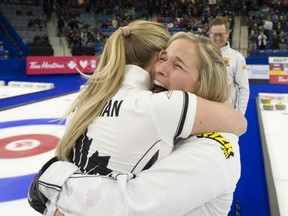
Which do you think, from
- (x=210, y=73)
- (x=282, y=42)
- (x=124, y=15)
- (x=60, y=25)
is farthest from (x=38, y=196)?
(x=124, y=15)

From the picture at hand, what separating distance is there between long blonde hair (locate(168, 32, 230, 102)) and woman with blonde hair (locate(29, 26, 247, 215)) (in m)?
0.02

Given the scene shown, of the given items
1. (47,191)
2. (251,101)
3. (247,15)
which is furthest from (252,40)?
(47,191)

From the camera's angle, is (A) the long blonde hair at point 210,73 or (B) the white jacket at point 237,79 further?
(B) the white jacket at point 237,79

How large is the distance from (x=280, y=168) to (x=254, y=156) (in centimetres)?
46

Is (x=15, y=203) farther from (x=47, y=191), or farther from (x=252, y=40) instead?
(x=252, y=40)

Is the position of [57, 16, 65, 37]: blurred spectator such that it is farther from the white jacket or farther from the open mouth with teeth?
the open mouth with teeth

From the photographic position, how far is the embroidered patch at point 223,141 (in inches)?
Answer: 37.2

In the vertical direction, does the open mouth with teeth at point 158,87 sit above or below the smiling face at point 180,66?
below

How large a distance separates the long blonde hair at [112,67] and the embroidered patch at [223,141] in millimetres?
370

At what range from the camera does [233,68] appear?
363 cm

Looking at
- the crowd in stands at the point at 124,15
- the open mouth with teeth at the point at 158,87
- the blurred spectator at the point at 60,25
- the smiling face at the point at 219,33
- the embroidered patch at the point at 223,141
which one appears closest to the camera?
the embroidered patch at the point at 223,141

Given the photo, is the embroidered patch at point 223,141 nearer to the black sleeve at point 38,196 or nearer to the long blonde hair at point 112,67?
the long blonde hair at point 112,67

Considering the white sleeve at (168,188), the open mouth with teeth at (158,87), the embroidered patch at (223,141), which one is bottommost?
the white sleeve at (168,188)

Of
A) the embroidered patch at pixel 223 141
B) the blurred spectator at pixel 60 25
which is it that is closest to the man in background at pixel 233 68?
the embroidered patch at pixel 223 141
